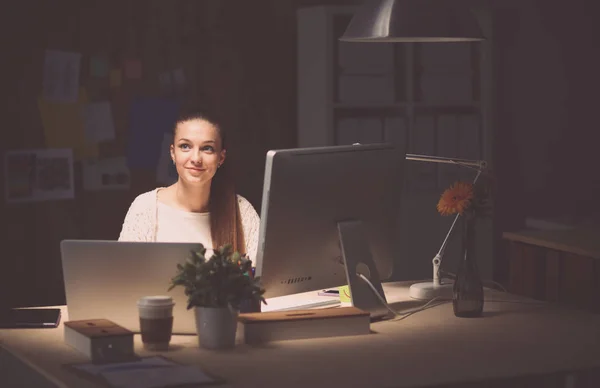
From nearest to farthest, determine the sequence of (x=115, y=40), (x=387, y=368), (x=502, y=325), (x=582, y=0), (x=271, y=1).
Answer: (x=387, y=368) → (x=502, y=325) → (x=115, y=40) → (x=271, y=1) → (x=582, y=0)

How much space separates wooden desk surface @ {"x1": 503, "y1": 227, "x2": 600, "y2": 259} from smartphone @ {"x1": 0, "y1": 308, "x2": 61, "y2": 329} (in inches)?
67.3

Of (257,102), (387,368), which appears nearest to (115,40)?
(257,102)

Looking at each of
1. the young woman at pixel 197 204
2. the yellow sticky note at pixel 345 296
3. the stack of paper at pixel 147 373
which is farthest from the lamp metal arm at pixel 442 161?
the stack of paper at pixel 147 373

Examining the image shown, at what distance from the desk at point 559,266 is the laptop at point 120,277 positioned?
1463 mm

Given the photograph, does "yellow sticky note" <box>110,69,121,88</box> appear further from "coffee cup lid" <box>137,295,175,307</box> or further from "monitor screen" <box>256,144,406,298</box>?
"coffee cup lid" <box>137,295,175,307</box>

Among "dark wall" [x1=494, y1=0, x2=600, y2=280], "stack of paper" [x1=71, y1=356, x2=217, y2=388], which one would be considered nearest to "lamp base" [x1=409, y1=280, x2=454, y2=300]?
"stack of paper" [x1=71, y1=356, x2=217, y2=388]

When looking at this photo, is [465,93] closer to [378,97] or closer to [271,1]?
[378,97]

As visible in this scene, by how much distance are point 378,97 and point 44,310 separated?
107 inches

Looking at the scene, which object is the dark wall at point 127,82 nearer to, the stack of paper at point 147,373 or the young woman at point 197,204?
the young woman at point 197,204

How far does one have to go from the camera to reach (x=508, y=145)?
5.76 m

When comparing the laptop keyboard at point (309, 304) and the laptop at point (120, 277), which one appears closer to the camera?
the laptop at point (120, 277)

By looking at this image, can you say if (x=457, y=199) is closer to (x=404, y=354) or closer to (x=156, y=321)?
(x=404, y=354)

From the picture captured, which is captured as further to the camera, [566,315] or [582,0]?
[582,0]

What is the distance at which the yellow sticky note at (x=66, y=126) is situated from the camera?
192 inches
